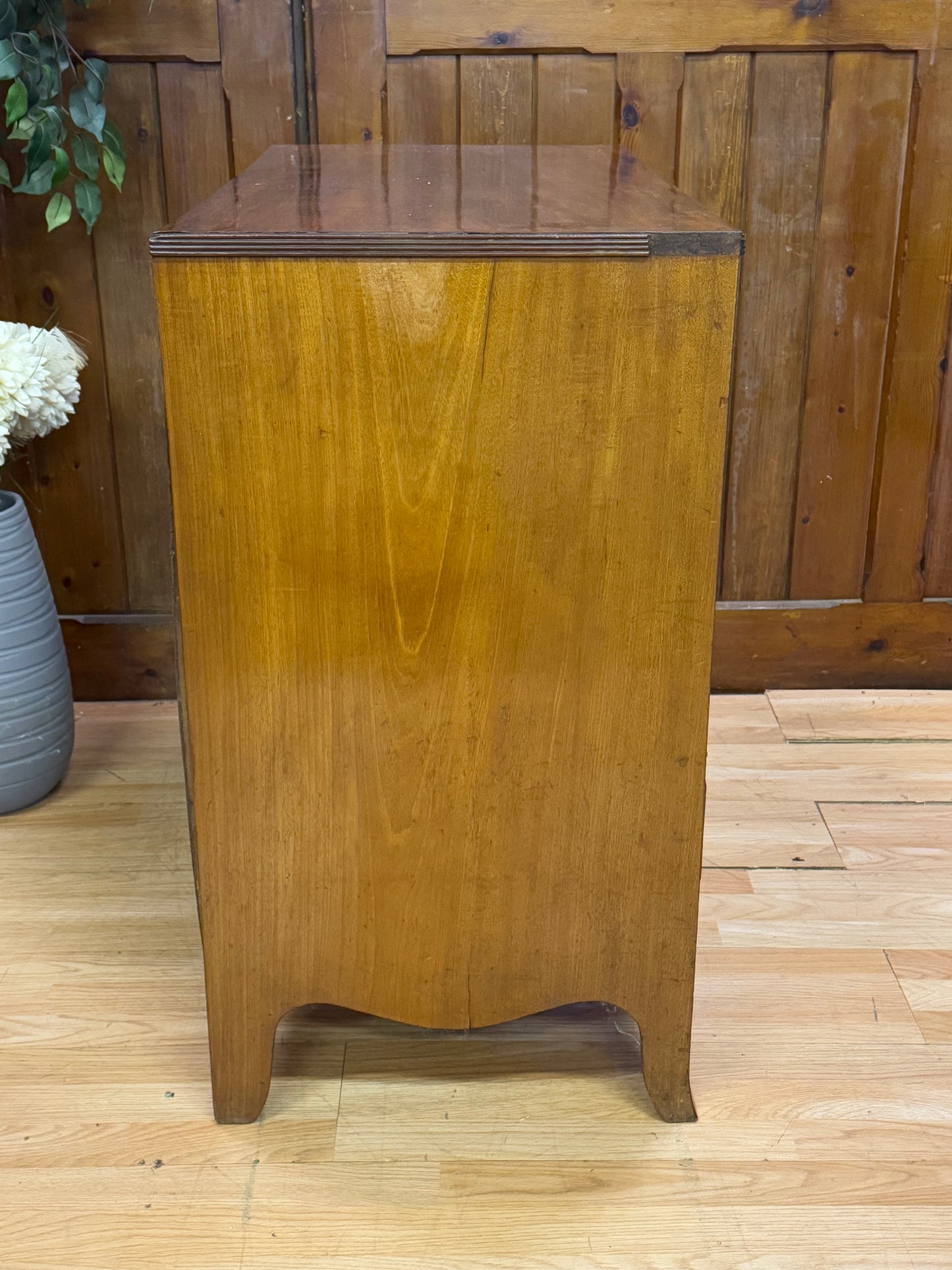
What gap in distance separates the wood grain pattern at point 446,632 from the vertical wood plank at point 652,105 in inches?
39.1

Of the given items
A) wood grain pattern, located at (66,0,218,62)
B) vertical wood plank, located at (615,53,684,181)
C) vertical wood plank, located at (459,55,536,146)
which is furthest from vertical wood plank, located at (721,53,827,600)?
wood grain pattern, located at (66,0,218,62)

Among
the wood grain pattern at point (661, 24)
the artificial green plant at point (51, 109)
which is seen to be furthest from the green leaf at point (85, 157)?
the wood grain pattern at point (661, 24)

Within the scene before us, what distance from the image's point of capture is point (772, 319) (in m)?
1.99

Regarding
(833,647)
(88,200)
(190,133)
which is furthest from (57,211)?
(833,647)

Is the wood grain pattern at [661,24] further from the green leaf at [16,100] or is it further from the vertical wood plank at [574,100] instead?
the green leaf at [16,100]

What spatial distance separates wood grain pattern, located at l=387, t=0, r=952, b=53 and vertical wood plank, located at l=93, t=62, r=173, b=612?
0.39m

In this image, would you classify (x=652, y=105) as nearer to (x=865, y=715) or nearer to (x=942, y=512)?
(x=942, y=512)

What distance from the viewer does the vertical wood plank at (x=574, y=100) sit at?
1851mm

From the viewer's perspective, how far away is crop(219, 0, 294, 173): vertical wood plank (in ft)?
5.94

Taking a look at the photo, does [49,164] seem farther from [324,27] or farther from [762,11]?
[762,11]

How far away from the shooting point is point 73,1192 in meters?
1.17

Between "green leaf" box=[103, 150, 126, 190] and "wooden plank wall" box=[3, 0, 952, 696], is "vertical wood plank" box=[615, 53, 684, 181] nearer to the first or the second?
"wooden plank wall" box=[3, 0, 952, 696]

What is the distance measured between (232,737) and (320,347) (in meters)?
0.35

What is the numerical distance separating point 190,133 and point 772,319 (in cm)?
92
